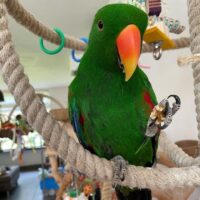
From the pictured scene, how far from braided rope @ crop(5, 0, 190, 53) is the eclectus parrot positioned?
0.43 ft

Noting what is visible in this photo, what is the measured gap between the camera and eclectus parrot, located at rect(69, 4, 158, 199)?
427 millimetres

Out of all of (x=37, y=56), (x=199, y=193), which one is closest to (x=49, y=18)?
(x=37, y=56)

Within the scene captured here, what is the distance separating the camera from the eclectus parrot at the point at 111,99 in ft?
1.40

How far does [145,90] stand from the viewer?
49 cm

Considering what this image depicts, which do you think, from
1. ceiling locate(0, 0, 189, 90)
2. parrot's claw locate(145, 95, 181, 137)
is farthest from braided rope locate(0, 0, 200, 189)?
ceiling locate(0, 0, 189, 90)

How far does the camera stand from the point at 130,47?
0.38 m

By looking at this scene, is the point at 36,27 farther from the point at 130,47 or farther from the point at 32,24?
the point at 130,47

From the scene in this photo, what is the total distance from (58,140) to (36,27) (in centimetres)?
32

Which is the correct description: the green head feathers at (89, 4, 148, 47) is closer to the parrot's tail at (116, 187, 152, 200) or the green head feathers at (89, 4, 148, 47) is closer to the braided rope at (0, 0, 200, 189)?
the braided rope at (0, 0, 200, 189)

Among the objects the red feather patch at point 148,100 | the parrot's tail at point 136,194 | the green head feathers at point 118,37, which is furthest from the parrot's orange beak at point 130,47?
the parrot's tail at point 136,194

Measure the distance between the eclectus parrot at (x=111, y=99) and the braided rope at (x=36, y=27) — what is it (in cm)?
13

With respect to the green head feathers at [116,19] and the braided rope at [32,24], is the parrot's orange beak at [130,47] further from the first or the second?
the braided rope at [32,24]

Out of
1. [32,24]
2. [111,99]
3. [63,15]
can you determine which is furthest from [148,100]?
[63,15]

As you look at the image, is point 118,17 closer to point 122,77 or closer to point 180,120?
point 122,77
